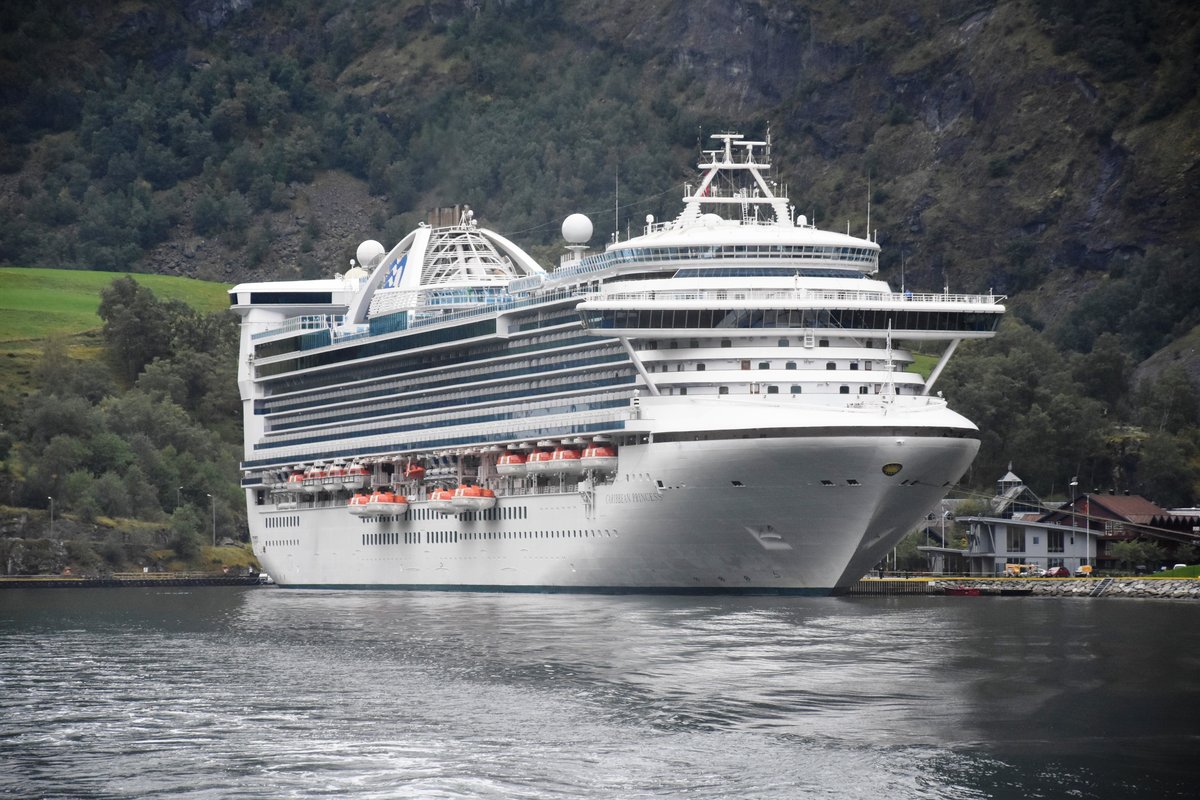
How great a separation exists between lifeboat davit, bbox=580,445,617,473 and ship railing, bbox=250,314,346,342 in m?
25.4

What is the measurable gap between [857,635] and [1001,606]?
20.0m

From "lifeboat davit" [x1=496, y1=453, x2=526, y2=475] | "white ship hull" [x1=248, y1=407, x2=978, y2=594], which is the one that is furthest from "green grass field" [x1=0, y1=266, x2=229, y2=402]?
"white ship hull" [x1=248, y1=407, x2=978, y2=594]

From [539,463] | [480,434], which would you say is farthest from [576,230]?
[539,463]

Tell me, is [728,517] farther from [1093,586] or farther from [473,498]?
[1093,586]

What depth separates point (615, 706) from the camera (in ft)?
150

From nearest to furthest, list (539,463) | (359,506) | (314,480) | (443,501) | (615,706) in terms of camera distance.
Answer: (615,706) → (539,463) → (443,501) → (359,506) → (314,480)

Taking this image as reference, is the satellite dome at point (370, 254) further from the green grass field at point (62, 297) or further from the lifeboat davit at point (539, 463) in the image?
the green grass field at point (62, 297)

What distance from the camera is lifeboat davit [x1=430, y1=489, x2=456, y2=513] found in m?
83.6

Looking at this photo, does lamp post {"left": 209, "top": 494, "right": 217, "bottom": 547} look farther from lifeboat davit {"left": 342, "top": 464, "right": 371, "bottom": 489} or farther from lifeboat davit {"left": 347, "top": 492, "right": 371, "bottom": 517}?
lifeboat davit {"left": 347, "top": 492, "right": 371, "bottom": 517}

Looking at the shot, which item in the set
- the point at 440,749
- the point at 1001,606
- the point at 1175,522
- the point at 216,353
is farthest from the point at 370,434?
the point at 216,353

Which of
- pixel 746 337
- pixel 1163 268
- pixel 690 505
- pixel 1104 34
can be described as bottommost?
pixel 690 505

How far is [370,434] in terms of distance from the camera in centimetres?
9231

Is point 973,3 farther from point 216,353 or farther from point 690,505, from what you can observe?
point 690,505

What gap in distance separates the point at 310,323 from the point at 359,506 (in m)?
12.2
